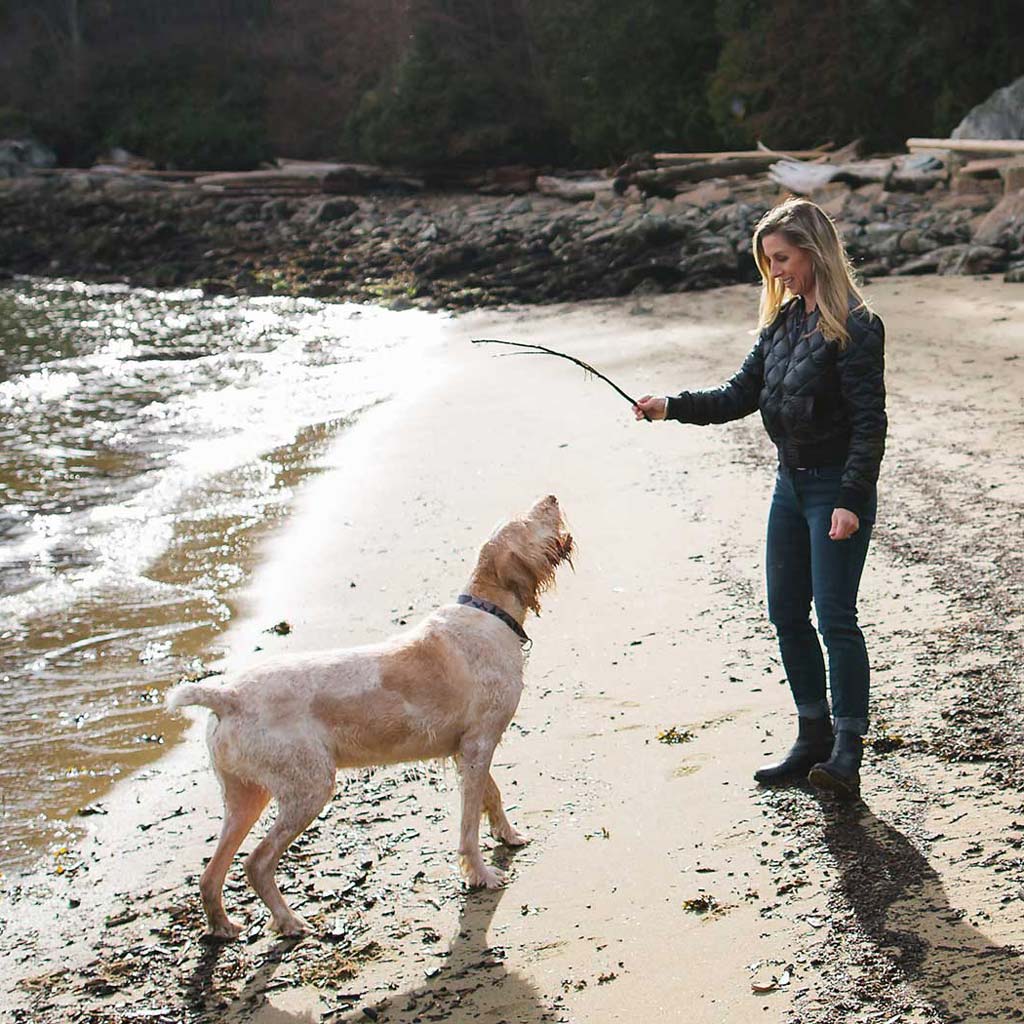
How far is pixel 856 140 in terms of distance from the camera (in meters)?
30.5

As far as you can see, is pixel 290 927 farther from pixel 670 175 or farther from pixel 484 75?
pixel 484 75

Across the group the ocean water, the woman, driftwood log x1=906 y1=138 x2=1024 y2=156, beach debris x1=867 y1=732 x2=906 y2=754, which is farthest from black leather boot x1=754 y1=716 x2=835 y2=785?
driftwood log x1=906 y1=138 x2=1024 y2=156

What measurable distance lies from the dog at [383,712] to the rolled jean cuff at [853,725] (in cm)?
115

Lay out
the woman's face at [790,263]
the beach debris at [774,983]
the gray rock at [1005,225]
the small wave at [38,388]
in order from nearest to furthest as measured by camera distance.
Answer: the beach debris at [774,983] → the woman's face at [790,263] → the small wave at [38,388] → the gray rock at [1005,225]

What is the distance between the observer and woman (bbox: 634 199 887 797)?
4500 millimetres

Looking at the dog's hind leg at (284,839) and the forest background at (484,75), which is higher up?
the forest background at (484,75)

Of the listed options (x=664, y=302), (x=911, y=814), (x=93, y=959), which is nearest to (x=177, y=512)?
(x=93, y=959)

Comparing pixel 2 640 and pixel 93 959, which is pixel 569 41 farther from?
pixel 93 959

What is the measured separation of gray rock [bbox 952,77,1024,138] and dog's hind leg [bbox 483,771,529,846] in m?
25.3

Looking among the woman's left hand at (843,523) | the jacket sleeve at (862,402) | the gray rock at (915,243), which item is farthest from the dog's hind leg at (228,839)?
the gray rock at (915,243)

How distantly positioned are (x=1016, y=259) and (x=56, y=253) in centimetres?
2589

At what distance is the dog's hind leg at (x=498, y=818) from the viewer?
470 centimetres

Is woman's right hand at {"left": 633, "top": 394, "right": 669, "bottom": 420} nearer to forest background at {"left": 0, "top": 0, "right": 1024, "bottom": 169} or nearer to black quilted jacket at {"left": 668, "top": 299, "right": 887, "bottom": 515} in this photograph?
black quilted jacket at {"left": 668, "top": 299, "right": 887, "bottom": 515}

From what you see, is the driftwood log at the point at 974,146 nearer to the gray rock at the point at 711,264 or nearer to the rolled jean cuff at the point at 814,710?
the gray rock at the point at 711,264
